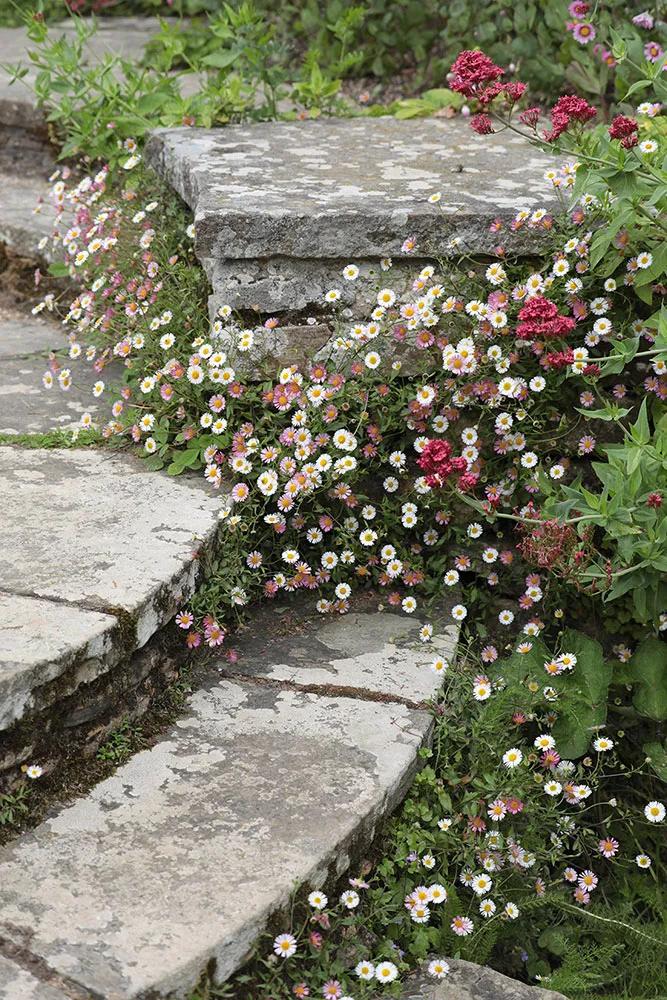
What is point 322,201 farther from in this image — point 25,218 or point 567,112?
point 25,218

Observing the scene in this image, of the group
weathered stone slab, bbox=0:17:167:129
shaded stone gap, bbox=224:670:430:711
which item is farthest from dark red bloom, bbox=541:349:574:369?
weathered stone slab, bbox=0:17:167:129

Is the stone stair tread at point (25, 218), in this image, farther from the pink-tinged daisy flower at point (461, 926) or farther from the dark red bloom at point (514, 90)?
the pink-tinged daisy flower at point (461, 926)

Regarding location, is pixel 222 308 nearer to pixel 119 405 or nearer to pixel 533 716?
pixel 119 405

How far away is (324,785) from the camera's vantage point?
216 cm

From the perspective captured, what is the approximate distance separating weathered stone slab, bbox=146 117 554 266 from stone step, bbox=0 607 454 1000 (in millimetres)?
961

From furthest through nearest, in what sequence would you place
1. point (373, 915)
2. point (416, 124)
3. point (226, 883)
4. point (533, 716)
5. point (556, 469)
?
point (416, 124) < point (556, 469) < point (533, 716) < point (373, 915) < point (226, 883)

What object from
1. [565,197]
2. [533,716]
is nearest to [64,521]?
[533,716]

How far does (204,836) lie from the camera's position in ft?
6.63

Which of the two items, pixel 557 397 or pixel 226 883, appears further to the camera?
pixel 557 397

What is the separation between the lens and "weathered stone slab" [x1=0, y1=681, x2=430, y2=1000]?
1786 millimetres

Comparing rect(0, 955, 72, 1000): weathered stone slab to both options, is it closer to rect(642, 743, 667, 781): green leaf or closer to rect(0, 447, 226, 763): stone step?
rect(0, 447, 226, 763): stone step

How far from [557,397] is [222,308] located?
85 cm

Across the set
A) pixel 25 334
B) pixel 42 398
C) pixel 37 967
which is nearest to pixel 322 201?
pixel 42 398

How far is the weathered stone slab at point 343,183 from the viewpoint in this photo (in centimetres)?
280
